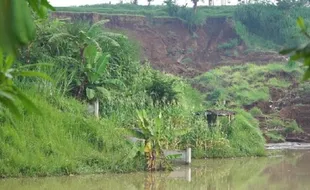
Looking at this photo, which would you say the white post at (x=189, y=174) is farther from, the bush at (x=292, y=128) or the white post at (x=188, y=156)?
the bush at (x=292, y=128)

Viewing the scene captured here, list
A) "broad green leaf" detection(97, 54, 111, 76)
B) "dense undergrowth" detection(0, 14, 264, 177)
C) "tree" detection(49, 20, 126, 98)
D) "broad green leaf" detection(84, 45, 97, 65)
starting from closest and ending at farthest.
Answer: "dense undergrowth" detection(0, 14, 264, 177)
"broad green leaf" detection(84, 45, 97, 65)
"broad green leaf" detection(97, 54, 111, 76)
"tree" detection(49, 20, 126, 98)

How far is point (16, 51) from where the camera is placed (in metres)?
0.86

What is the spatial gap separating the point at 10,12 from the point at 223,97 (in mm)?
24751

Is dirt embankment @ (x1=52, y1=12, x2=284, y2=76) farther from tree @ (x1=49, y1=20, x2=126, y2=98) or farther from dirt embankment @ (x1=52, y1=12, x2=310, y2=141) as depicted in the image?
tree @ (x1=49, y1=20, x2=126, y2=98)

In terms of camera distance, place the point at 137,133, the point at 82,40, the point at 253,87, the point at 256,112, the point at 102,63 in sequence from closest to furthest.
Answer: the point at 137,133 → the point at 102,63 → the point at 82,40 → the point at 256,112 → the point at 253,87

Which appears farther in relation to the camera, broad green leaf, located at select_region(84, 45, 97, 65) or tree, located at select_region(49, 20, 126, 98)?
tree, located at select_region(49, 20, 126, 98)

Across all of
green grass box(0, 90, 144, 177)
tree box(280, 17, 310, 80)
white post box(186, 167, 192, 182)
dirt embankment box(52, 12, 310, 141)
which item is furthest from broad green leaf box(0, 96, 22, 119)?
dirt embankment box(52, 12, 310, 141)

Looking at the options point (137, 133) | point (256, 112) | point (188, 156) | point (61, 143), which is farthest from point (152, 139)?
point (256, 112)

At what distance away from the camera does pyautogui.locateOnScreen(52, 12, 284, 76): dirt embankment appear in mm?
35188

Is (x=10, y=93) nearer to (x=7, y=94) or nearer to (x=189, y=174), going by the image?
(x=7, y=94)

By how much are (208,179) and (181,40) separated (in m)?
26.0

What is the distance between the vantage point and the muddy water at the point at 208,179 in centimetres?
1191

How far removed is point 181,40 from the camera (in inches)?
1539

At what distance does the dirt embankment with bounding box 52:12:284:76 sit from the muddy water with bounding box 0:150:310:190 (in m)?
17.1
